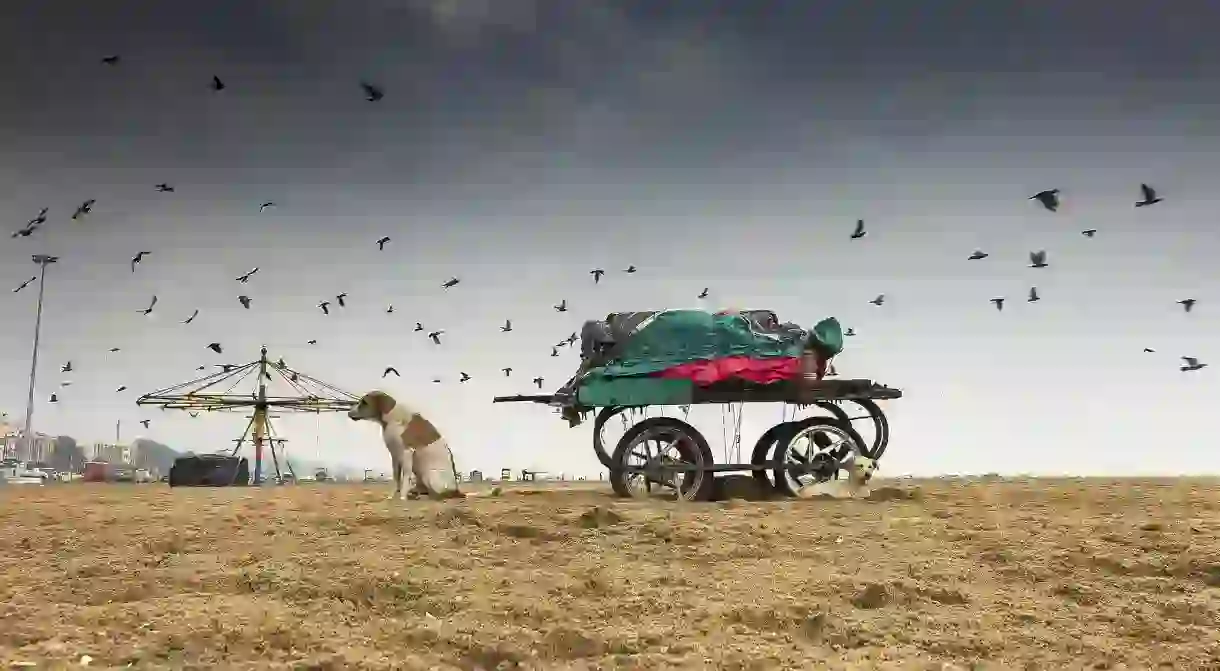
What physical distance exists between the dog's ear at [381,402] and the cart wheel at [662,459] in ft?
11.5

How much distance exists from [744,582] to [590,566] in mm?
1509

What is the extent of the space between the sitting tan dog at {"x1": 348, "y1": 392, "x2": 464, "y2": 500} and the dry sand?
1422 millimetres

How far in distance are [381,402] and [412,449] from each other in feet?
2.86

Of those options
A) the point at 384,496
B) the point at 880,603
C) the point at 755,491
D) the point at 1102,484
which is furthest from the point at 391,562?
the point at 1102,484

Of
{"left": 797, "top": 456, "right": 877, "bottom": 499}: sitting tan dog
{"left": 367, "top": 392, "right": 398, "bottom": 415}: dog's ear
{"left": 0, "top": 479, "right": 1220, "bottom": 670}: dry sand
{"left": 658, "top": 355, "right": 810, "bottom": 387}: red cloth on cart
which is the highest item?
{"left": 658, "top": 355, "right": 810, "bottom": 387}: red cloth on cart

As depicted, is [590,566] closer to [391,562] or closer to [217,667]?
[391,562]

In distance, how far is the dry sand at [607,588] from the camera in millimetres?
6812

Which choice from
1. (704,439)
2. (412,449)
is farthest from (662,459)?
(412,449)

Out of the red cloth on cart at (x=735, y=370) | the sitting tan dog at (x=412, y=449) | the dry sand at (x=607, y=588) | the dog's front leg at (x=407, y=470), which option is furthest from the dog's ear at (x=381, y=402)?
the red cloth on cart at (x=735, y=370)

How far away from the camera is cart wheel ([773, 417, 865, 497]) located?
1328cm

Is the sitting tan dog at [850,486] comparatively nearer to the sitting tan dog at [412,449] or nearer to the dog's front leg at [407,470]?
the sitting tan dog at [412,449]

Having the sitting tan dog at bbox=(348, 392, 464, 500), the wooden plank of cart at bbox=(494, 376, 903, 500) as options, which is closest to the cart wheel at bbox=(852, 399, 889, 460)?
the wooden plank of cart at bbox=(494, 376, 903, 500)

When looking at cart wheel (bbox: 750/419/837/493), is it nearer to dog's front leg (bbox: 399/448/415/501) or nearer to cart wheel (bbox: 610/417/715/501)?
cart wheel (bbox: 610/417/715/501)

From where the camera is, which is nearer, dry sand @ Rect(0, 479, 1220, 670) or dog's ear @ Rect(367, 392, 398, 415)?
dry sand @ Rect(0, 479, 1220, 670)
